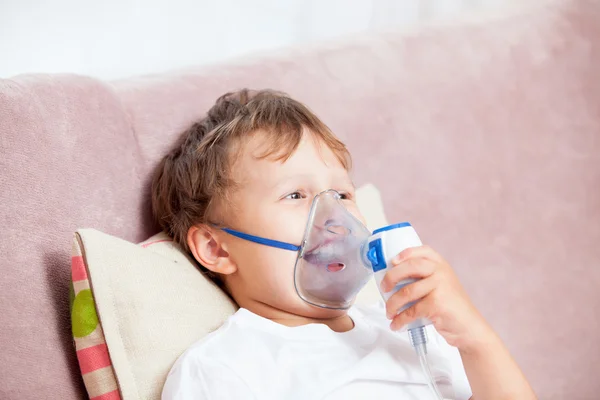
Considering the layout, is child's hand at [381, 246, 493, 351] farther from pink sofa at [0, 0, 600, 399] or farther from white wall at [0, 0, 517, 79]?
white wall at [0, 0, 517, 79]

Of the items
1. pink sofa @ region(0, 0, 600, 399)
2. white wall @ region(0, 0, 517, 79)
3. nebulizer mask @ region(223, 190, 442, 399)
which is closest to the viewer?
nebulizer mask @ region(223, 190, 442, 399)

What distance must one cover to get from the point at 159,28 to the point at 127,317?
3.30 feet

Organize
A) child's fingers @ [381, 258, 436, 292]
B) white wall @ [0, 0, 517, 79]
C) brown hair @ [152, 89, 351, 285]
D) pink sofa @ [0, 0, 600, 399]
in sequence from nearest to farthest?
child's fingers @ [381, 258, 436, 292]
brown hair @ [152, 89, 351, 285]
pink sofa @ [0, 0, 600, 399]
white wall @ [0, 0, 517, 79]

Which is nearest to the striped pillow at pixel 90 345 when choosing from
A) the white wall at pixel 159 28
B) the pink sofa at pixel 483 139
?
the pink sofa at pixel 483 139


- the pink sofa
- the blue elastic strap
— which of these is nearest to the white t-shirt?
the blue elastic strap

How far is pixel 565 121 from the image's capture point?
1962 mm

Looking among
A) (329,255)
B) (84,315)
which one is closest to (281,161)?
(329,255)

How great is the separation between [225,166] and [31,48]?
2.25 ft

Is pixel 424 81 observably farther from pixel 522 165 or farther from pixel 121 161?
pixel 121 161

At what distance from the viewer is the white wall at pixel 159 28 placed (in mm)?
1738

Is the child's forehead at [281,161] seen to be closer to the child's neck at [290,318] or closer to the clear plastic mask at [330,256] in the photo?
the clear plastic mask at [330,256]

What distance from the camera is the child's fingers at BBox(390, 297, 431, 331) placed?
3.75 ft

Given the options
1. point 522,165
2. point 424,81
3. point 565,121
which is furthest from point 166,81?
point 565,121

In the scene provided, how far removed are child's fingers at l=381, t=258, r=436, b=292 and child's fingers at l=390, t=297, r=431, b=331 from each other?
0.16 feet
